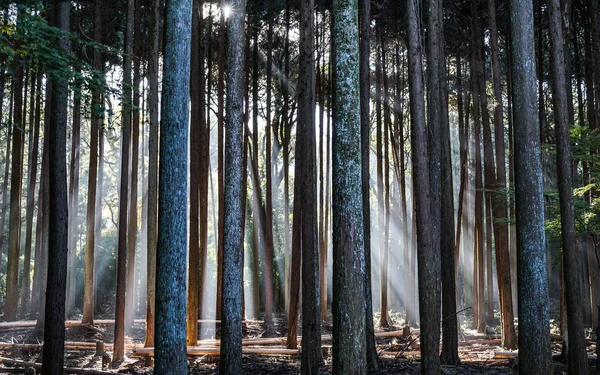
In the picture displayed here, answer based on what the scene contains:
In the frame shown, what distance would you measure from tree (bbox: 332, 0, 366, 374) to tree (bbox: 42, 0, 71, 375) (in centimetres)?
486

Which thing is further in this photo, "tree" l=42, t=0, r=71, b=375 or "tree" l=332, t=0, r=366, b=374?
"tree" l=42, t=0, r=71, b=375

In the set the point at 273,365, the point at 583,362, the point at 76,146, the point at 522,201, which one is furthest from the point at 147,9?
the point at 583,362

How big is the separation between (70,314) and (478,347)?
18.1 metres

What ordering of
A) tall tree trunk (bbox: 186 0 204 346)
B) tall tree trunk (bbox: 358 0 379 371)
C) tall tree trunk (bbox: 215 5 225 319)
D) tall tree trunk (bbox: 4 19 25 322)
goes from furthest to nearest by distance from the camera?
tall tree trunk (bbox: 4 19 25 322) → tall tree trunk (bbox: 215 5 225 319) → tall tree trunk (bbox: 186 0 204 346) → tall tree trunk (bbox: 358 0 379 371)

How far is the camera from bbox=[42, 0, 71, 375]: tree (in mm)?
9344

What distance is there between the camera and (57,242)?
9.48 metres

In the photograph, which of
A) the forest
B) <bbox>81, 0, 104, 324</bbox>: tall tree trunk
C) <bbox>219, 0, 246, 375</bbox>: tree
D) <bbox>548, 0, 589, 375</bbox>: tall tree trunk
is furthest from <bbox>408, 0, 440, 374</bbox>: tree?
<bbox>81, 0, 104, 324</bbox>: tall tree trunk

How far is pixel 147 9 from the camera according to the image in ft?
65.9

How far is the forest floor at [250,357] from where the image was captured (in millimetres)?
12117

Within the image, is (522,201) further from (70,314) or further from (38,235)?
(70,314)

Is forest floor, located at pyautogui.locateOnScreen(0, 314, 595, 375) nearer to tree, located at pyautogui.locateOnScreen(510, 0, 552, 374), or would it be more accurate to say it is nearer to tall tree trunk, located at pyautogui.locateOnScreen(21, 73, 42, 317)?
tree, located at pyautogui.locateOnScreen(510, 0, 552, 374)

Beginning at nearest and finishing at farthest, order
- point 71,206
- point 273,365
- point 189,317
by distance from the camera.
Answer: point 273,365 → point 189,317 → point 71,206

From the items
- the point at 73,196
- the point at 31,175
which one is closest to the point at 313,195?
the point at 73,196

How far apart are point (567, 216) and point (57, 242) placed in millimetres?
10043
